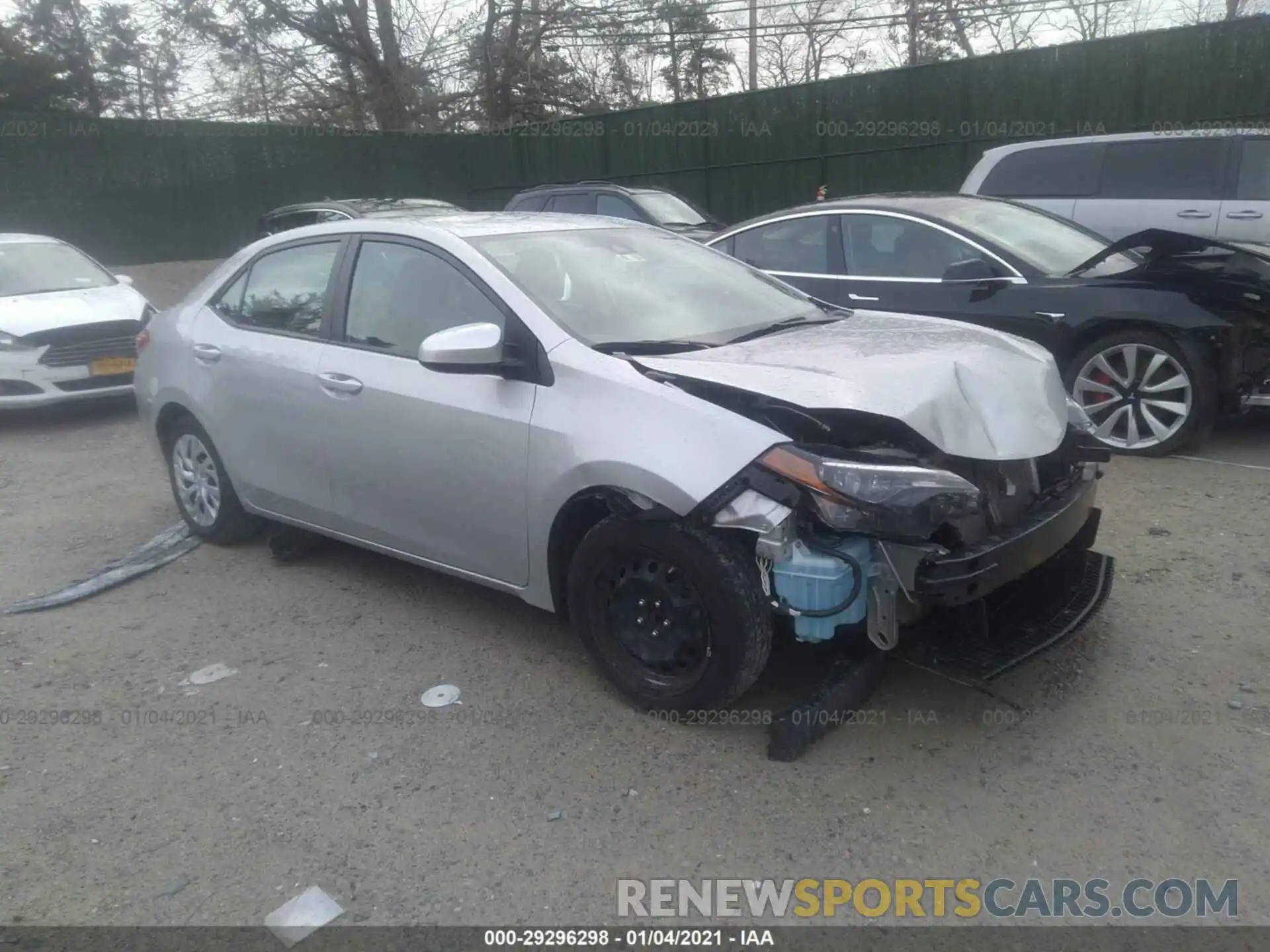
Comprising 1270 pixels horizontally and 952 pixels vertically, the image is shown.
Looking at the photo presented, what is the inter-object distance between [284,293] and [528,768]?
8.89 feet

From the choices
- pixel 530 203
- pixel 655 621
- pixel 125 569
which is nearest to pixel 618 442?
pixel 655 621

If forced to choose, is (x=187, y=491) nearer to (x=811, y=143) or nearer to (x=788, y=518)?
(x=788, y=518)

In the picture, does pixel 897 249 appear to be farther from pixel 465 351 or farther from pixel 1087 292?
pixel 465 351

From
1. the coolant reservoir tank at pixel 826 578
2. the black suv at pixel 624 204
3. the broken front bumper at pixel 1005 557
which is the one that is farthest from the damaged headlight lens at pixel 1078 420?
the black suv at pixel 624 204

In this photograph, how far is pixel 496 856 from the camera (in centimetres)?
299

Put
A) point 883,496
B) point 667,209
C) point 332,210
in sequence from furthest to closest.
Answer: point 332,210, point 667,209, point 883,496

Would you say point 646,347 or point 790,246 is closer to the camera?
point 646,347

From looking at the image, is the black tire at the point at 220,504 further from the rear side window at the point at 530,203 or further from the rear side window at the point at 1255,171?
the rear side window at the point at 530,203

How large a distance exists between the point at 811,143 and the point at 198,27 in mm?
16220

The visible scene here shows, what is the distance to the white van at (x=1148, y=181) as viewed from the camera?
842 centimetres

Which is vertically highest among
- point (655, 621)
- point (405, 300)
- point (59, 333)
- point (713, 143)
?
point (713, 143)

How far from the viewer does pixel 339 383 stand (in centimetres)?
440

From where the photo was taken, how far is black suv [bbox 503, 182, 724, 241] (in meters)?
12.4

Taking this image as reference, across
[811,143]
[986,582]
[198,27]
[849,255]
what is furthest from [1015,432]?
[198,27]
